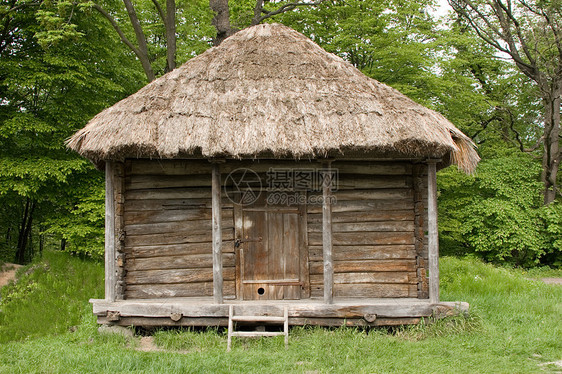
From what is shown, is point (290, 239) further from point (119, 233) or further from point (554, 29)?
point (554, 29)

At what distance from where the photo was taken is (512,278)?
1093 cm

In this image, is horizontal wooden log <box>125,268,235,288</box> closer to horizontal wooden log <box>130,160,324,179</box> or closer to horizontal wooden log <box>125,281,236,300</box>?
horizontal wooden log <box>125,281,236,300</box>

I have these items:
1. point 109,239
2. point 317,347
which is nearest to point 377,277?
point 317,347

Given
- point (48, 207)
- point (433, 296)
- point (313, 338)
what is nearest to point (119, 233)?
point (313, 338)

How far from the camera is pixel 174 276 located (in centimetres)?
752

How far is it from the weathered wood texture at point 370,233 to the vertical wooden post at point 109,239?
3175 millimetres

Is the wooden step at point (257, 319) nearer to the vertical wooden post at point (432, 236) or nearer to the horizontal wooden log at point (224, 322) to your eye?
the horizontal wooden log at point (224, 322)

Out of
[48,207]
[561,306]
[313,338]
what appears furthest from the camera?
[48,207]

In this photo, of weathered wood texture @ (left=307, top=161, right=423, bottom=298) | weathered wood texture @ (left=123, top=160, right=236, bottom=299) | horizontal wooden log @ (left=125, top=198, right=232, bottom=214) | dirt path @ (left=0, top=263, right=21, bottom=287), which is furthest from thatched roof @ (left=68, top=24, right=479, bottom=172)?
dirt path @ (left=0, top=263, right=21, bottom=287)

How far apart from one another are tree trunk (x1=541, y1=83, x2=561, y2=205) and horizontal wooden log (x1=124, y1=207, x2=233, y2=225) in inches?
538

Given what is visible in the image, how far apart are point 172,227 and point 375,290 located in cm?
360

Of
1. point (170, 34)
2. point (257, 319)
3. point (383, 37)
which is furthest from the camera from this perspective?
point (383, 37)

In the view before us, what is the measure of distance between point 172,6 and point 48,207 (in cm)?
694

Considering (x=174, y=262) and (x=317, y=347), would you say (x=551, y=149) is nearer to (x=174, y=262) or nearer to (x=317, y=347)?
(x=317, y=347)
